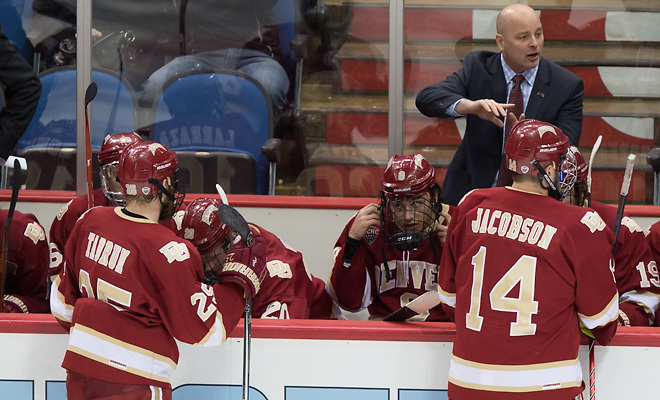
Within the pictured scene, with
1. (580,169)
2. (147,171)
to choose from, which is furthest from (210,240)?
(580,169)

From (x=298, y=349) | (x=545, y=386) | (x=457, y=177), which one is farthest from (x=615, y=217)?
(x=298, y=349)

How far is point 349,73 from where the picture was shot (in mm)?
4531

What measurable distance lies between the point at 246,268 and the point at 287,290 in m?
0.56

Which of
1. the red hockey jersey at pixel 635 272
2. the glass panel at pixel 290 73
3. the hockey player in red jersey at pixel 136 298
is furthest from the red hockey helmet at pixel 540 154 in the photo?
the glass panel at pixel 290 73

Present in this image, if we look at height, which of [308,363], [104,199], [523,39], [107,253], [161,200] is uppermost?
[523,39]

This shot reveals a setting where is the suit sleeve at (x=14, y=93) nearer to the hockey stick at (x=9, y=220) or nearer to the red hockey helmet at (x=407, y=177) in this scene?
the hockey stick at (x=9, y=220)

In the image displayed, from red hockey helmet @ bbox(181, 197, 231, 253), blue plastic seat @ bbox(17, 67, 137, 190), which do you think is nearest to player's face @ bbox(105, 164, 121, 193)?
red hockey helmet @ bbox(181, 197, 231, 253)

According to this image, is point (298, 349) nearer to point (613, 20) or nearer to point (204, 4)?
point (204, 4)

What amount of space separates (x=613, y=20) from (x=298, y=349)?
3.03 metres

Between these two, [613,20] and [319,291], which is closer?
[319,291]

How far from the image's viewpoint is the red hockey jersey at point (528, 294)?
2.47 metres

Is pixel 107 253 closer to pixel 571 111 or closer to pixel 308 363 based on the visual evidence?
pixel 308 363

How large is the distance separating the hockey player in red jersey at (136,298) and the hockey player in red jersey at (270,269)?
35 cm

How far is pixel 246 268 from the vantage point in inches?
105
